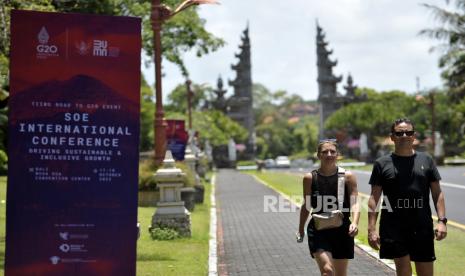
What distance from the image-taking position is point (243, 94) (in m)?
93.5

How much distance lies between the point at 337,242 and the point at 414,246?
2.32 ft

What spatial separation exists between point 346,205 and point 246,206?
14.7 m

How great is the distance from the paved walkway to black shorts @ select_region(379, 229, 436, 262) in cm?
291

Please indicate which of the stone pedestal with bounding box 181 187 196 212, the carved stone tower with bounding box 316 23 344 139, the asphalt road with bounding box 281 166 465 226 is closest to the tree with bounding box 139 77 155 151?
the asphalt road with bounding box 281 166 465 226

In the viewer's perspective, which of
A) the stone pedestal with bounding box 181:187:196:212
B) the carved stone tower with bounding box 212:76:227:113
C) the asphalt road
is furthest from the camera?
the carved stone tower with bounding box 212:76:227:113

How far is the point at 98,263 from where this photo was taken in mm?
6277

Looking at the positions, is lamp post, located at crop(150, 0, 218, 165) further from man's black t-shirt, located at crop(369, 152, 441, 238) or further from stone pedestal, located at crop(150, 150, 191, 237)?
man's black t-shirt, located at crop(369, 152, 441, 238)

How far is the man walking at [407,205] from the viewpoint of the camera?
5980mm

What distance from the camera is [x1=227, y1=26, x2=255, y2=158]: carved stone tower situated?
92.8 meters

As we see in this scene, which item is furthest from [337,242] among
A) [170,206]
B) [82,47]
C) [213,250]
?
[170,206]

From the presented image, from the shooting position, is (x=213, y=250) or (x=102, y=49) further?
(x=213, y=250)

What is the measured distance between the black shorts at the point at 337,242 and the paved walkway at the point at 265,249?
8.75ft

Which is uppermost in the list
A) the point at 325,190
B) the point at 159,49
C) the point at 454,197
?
the point at 159,49

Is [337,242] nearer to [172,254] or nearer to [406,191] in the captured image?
[406,191]
